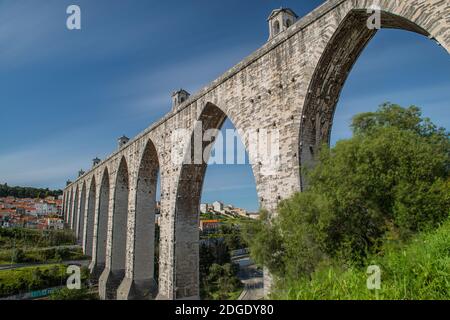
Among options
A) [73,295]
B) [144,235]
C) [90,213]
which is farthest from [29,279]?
[144,235]

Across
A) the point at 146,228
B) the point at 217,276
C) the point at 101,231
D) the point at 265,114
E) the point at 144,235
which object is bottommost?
the point at 217,276

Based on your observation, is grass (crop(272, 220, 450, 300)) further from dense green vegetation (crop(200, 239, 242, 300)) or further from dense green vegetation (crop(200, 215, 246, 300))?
dense green vegetation (crop(200, 239, 242, 300))

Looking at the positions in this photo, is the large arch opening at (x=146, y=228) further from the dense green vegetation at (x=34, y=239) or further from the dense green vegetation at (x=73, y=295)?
the dense green vegetation at (x=34, y=239)

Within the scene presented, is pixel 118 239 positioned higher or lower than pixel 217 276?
higher

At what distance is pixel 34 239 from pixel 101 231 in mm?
23316

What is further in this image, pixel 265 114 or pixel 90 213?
pixel 90 213

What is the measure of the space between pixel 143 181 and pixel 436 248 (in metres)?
16.4

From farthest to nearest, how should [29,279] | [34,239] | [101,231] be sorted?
1. [34,239]
2. [101,231]
3. [29,279]

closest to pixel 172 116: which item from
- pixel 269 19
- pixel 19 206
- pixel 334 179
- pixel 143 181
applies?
pixel 143 181

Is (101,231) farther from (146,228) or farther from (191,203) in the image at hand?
(191,203)

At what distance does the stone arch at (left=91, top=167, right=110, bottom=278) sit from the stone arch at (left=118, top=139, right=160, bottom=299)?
329 inches

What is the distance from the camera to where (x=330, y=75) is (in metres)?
8.40

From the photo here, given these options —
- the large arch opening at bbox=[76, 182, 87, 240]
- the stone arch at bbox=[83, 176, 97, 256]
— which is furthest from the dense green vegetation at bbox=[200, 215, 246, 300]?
the large arch opening at bbox=[76, 182, 87, 240]

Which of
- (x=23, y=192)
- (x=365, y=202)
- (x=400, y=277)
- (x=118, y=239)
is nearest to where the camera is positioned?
(x=400, y=277)
